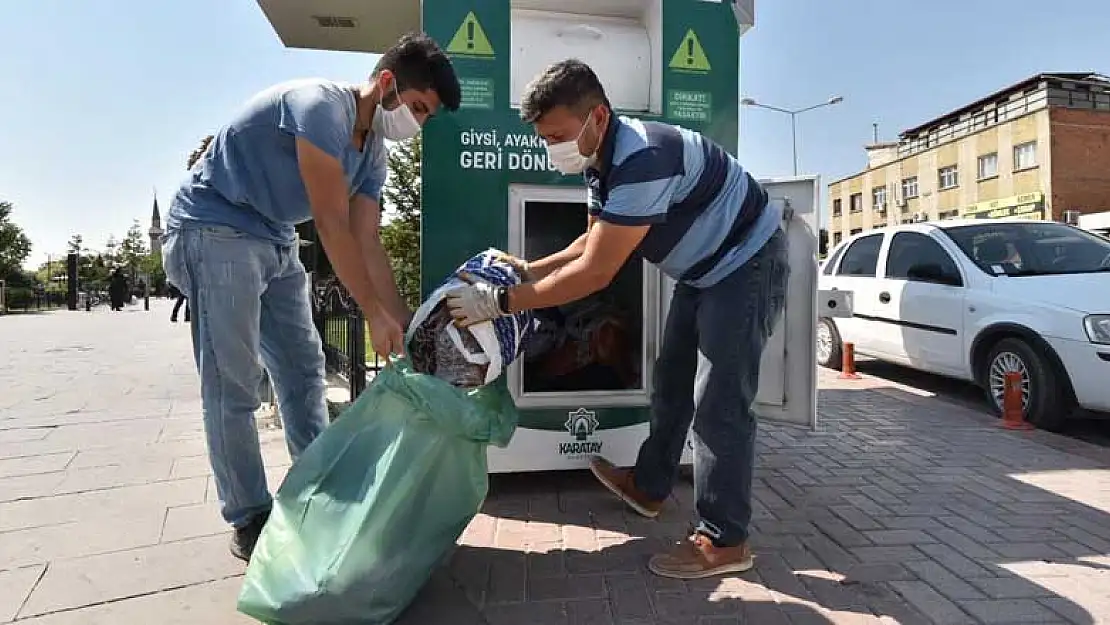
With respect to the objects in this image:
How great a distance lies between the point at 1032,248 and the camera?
596cm

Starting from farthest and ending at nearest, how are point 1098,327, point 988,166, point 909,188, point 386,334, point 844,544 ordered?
1. point 909,188
2. point 988,166
3. point 1098,327
4. point 844,544
5. point 386,334

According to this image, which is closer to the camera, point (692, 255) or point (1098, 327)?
point (692, 255)

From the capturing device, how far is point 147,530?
3121 mm

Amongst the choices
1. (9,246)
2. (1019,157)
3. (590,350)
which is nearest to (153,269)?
(9,246)

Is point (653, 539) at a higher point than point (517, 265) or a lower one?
lower

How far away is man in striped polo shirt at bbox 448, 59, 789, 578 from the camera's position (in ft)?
7.91

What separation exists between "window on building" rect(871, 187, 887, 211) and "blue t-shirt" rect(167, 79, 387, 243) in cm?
A: 5009

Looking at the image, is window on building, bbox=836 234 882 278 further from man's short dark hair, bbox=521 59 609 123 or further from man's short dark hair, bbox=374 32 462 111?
man's short dark hair, bbox=374 32 462 111

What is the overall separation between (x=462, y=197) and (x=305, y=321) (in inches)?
36.4

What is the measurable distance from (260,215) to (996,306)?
17.9ft

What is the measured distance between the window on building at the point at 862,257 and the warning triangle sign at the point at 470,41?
17.6ft

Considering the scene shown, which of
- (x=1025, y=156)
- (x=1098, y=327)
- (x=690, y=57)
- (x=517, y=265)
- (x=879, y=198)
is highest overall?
(x=1025, y=156)

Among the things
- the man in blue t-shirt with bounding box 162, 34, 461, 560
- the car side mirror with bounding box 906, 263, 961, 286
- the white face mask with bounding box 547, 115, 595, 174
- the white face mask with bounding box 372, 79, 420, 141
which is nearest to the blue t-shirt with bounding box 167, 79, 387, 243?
the man in blue t-shirt with bounding box 162, 34, 461, 560

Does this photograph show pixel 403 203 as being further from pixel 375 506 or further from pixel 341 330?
pixel 375 506
